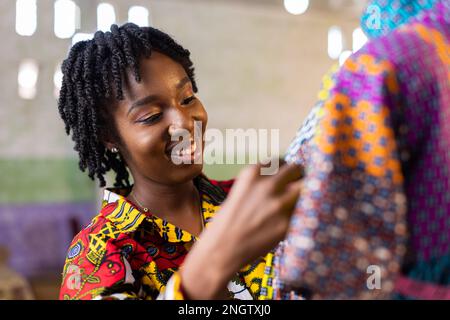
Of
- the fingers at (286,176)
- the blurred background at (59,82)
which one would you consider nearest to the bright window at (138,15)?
the blurred background at (59,82)

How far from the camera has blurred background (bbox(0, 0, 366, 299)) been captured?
4.51 m

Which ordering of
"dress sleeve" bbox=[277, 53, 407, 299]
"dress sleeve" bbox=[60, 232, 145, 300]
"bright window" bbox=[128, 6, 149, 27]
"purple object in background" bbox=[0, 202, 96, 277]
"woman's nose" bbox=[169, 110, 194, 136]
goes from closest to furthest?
"dress sleeve" bbox=[277, 53, 407, 299], "dress sleeve" bbox=[60, 232, 145, 300], "woman's nose" bbox=[169, 110, 194, 136], "purple object in background" bbox=[0, 202, 96, 277], "bright window" bbox=[128, 6, 149, 27]

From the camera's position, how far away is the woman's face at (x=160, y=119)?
1115 millimetres

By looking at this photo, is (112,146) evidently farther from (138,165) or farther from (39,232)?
(39,232)

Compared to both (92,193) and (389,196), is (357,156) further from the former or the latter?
(92,193)

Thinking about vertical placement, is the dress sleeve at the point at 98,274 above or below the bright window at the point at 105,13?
below

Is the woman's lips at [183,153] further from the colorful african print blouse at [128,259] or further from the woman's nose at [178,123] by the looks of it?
the colorful african print blouse at [128,259]

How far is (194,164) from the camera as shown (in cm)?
116

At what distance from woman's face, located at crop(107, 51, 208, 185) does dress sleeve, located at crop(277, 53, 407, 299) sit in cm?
55

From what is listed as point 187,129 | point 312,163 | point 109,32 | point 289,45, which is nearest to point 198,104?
point 187,129

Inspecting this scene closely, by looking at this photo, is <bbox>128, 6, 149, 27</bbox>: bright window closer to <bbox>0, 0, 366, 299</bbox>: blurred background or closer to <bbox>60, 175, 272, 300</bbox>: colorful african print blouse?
<bbox>0, 0, 366, 299</bbox>: blurred background

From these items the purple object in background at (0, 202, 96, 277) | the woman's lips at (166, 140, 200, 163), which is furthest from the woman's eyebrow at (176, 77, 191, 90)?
the purple object in background at (0, 202, 96, 277)

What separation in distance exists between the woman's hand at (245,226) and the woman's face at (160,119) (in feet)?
1.64

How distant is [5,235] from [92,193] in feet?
2.63
